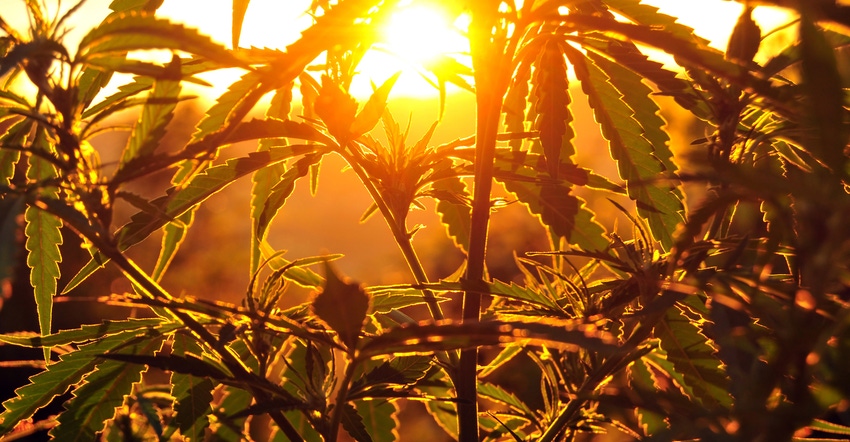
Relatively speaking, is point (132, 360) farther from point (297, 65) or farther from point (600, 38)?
point (600, 38)

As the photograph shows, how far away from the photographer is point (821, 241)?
43 cm

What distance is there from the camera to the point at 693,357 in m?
0.86

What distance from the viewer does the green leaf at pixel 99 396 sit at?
0.89m

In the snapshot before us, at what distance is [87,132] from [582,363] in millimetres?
691

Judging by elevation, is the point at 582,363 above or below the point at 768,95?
below

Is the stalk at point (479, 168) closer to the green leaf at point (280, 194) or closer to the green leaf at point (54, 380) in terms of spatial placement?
the green leaf at point (280, 194)

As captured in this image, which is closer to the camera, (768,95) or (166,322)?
(768,95)

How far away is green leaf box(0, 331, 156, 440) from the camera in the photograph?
0.92 meters

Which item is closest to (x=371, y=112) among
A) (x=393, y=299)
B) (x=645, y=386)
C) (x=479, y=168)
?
(x=479, y=168)

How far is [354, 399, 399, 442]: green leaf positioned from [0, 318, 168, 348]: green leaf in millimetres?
318

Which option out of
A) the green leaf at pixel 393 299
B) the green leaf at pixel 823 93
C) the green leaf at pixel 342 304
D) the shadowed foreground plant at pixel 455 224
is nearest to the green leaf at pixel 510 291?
the shadowed foreground plant at pixel 455 224

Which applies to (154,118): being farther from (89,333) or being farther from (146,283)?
Result: (89,333)

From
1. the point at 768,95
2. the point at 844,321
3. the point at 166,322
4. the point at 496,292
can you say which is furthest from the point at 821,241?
the point at 166,322

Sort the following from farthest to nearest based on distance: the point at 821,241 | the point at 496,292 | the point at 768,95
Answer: the point at 496,292
the point at 768,95
the point at 821,241
